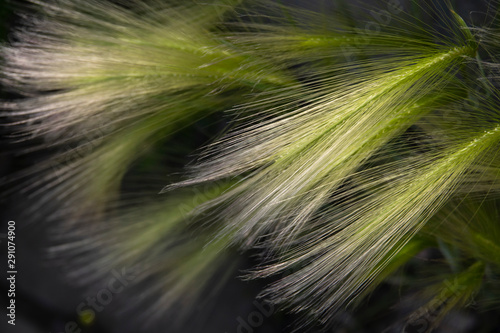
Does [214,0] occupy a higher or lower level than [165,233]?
higher

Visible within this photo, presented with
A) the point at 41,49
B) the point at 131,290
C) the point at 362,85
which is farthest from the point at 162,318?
the point at 362,85

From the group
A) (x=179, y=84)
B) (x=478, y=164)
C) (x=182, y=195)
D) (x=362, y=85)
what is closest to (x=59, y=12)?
(x=179, y=84)

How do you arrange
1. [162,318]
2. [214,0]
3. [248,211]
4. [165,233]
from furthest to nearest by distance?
[162,318], [165,233], [214,0], [248,211]

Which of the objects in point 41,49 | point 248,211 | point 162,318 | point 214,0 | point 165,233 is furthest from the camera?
point 162,318

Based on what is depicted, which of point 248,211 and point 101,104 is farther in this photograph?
point 101,104

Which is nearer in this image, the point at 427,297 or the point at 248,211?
the point at 248,211

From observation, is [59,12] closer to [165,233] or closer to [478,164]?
[165,233]

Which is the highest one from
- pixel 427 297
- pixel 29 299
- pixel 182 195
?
pixel 182 195

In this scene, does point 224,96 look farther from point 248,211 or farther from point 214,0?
point 248,211

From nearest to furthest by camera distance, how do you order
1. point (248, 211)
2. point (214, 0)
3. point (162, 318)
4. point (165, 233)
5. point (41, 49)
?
1. point (248, 211)
2. point (41, 49)
3. point (214, 0)
4. point (165, 233)
5. point (162, 318)
